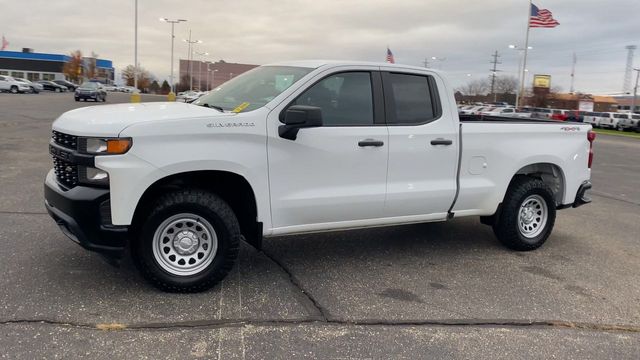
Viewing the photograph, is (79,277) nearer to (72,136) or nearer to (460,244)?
(72,136)

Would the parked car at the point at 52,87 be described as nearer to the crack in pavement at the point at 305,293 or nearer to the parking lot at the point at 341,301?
the parking lot at the point at 341,301

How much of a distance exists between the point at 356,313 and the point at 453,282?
1.27 metres

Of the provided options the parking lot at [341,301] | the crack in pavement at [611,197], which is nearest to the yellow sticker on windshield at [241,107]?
the parking lot at [341,301]

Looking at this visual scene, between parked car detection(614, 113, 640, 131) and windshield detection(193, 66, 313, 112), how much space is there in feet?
158

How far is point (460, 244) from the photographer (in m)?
6.51

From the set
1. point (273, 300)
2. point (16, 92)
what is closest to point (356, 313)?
point (273, 300)

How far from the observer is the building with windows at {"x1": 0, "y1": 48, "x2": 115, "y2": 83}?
106375 mm

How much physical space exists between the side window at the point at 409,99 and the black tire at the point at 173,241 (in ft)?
5.98

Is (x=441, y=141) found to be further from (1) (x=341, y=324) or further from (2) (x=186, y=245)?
(2) (x=186, y=245)

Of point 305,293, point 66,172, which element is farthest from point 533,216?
point 66,172

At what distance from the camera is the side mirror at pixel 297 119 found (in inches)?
174

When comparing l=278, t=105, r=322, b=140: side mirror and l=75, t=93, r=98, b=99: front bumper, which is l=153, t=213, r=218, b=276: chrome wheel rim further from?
l=75, t=93, r=98, b=99: front bumper

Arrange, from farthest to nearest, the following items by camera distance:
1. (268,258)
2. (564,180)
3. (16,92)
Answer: (16,92), (564,180), (268,258)

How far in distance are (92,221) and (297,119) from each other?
172 centimetres
